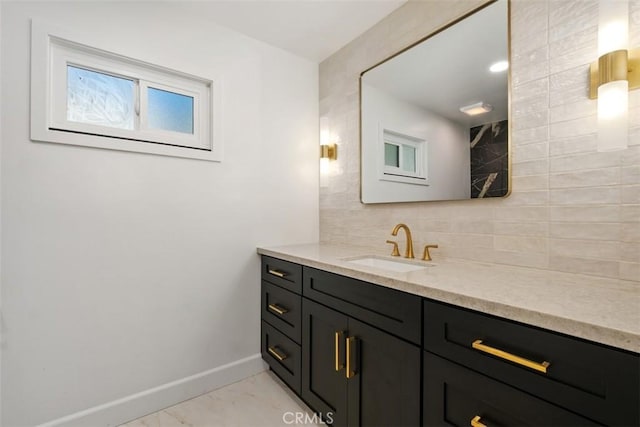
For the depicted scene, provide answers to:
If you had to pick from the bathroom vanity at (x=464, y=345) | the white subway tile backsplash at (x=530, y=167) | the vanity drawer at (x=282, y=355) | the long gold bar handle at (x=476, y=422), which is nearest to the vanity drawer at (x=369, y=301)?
the bathroom vanity at (x=464, y=345)

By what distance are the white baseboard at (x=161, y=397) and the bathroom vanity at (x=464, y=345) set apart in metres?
0.53

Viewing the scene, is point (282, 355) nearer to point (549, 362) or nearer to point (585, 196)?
point (549, 362)

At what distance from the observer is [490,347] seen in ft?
2.70

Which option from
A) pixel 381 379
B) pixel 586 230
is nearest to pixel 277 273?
pixel 381 379

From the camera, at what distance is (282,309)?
183 cm

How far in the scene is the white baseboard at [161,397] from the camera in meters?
1.49

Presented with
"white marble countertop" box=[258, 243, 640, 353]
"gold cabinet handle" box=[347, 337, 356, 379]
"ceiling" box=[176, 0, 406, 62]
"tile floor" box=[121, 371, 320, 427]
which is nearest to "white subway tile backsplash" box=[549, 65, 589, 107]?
"white marble countertop" box=[258, 243, 640, 353]

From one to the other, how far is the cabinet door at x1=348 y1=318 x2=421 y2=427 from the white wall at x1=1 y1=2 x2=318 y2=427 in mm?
1022

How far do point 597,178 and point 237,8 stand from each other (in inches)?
81.5

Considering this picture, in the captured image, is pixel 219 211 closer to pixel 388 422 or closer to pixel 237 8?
pixel 237 8

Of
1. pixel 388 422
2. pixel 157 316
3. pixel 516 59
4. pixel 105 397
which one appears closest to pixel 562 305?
pixel 388 422

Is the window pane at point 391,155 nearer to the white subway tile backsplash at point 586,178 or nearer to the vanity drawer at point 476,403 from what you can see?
the white subway tile backsplash at point 586,178

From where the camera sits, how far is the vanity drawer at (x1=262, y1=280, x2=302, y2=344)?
66.1 inches

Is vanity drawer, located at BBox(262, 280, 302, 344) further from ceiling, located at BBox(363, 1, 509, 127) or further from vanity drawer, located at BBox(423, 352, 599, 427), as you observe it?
ceiling, located at BBox(363, 1, 509, 127)
